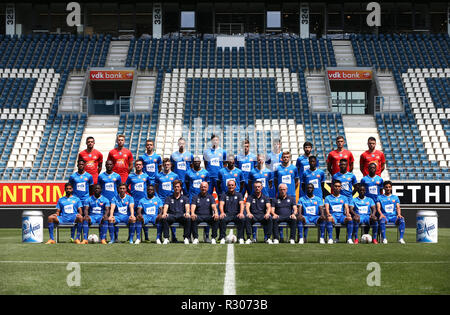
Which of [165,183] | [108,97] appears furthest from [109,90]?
[165,183]

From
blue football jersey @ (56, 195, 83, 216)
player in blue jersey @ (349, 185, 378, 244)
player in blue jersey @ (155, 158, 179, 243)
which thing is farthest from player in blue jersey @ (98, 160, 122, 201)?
player in blue jersey @ (349, 185, 378, 244)

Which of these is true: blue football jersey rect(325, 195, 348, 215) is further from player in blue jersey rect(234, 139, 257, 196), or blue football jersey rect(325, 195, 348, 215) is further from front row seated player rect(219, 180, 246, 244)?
front row seated player rect(219, 180, 246, 244)

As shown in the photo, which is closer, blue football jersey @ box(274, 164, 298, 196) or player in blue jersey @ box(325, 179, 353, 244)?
player in blue jersey @ box(325, 179, 353, 244)

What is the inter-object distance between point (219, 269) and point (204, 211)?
4631 mm

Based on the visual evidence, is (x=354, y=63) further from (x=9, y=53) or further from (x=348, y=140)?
(x=9, y=53)

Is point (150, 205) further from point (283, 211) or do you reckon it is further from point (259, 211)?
point (283, 211)

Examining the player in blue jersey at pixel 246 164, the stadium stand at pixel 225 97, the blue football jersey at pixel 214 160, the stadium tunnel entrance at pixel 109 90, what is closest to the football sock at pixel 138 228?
the blue football jersey at pixel 214 160

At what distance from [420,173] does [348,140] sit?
3.85 metres

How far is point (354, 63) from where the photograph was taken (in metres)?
29.8

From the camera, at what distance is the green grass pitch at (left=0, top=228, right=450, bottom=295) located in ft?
20.2

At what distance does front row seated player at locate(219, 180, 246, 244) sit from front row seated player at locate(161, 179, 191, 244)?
2.07 ft

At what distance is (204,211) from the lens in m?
12.3

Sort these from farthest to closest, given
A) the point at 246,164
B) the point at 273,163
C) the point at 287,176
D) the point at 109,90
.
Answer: the point at 109,90 → the point at 273,163 → the point at 246,164 → the point at 287,176
